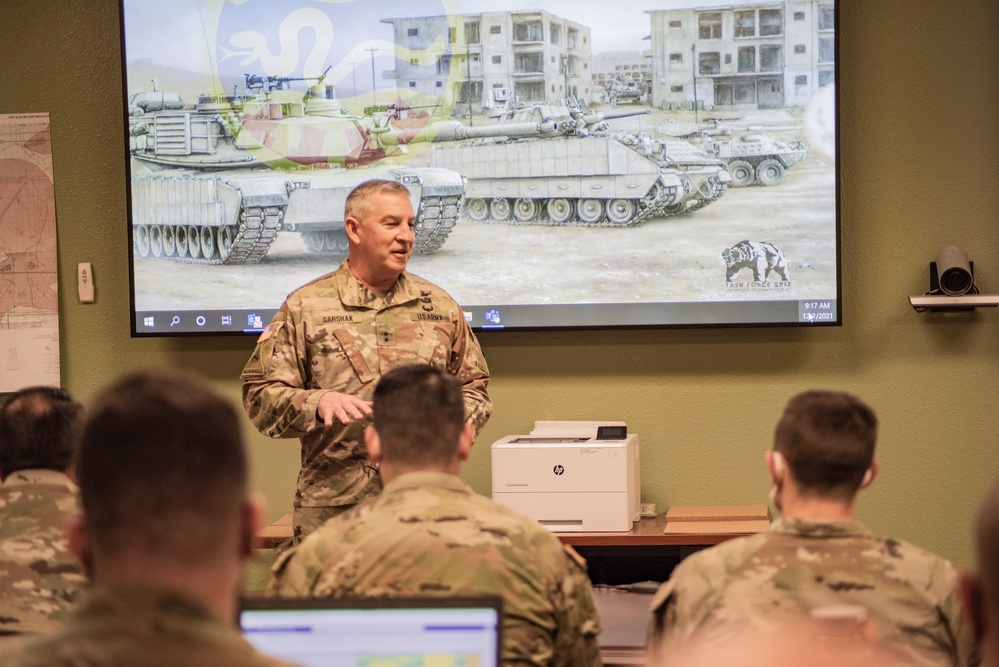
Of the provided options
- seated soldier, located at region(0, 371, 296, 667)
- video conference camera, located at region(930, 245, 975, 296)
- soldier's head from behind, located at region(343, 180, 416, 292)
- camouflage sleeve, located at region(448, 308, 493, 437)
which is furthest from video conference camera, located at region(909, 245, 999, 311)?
seated soldier, located at region(0, 371, 296, 667)

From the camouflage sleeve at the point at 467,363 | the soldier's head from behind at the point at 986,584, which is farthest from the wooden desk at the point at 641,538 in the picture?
the soldier's head from behind at the point at 986,584

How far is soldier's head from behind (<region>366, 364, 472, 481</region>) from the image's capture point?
2.04 metres

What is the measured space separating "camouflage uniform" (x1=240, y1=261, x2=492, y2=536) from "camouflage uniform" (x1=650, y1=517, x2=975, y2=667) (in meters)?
1.39

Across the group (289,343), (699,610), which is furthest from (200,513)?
(289,343)

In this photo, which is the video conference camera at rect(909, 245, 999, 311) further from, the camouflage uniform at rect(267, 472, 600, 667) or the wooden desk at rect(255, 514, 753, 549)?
the camouflage uniform at rect(267, 472, 600, 667)

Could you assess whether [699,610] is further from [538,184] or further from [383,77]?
[383,77]

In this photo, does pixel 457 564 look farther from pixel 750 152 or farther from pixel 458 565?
pixel 750 152

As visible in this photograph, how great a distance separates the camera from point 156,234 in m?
4.40

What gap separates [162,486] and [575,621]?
101 cm

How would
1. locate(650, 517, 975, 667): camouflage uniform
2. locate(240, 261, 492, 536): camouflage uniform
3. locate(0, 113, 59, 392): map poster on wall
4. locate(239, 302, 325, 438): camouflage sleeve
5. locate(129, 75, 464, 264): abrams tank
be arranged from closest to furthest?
locate(650, 517, 975, 667): camouflage uniform → locate(239, 302, 325, 438): camouflage sleeve → locate(240, 261, 492, 536): camouflage uniform → locate(129, 75, 464, 264): abrams tank → locate(0, 113, 59, 392): map poster on wall

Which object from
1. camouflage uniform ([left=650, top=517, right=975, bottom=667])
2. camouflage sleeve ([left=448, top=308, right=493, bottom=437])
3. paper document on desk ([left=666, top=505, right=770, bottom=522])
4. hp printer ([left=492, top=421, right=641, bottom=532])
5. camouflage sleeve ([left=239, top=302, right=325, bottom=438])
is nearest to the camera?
camouflage uniform ([left=650, top=517, right=975, bottom=667])

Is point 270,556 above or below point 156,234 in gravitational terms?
below

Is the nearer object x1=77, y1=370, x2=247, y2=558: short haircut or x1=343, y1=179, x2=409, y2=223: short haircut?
x1=77, y1=370, x2=247, y2=558: short haircut

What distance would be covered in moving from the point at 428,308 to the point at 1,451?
1.38 meters
